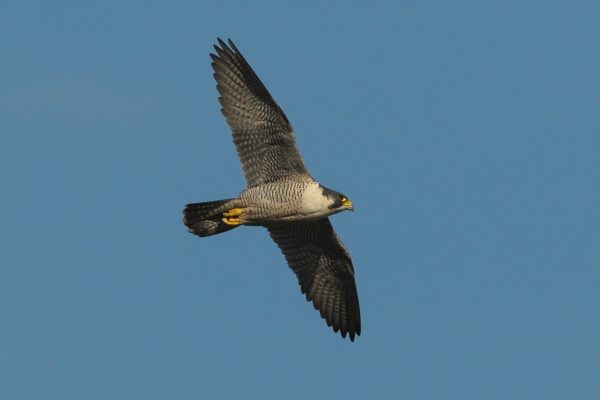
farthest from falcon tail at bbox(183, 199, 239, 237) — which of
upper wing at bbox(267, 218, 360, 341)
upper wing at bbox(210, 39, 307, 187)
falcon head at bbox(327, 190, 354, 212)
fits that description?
upper wing at bbox(267, 218, 360, 341)

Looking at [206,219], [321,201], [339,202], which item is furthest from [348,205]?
[206,219]

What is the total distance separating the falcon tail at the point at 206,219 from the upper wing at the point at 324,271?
6.45ft

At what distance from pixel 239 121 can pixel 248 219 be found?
165cm

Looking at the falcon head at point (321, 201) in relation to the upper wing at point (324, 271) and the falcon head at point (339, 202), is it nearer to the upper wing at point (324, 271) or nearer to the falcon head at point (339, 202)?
the falcon head at point (339, 202)

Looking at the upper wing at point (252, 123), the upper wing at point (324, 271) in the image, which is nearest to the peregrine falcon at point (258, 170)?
the upper wing at point (252, 123)

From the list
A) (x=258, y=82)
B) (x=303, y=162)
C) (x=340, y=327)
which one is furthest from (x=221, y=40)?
(x=340, y=327)

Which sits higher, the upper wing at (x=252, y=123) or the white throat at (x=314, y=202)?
the upper wing at (x=252, y=123)

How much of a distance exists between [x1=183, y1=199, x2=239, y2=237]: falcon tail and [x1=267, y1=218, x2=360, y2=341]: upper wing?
77.4 inches

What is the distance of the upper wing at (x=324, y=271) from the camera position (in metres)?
23.2

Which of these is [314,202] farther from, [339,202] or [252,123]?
[252,123]

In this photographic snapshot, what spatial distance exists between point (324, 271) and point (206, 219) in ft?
10.1

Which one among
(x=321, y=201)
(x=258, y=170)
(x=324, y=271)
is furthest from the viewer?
(x=324, y=271)

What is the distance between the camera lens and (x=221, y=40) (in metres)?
21.4

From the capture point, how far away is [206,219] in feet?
70.2
